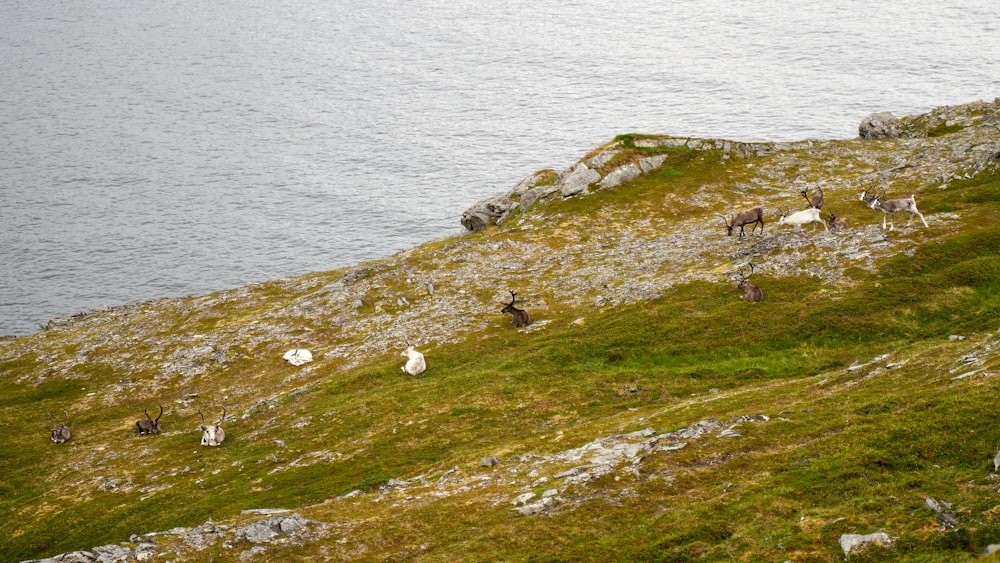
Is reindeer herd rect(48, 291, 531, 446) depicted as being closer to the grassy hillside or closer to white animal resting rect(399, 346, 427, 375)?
white animal resting rect(399, 346, 427, 375)

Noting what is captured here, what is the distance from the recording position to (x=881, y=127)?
273 ft

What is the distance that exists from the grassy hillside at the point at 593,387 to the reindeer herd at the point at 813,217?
2.75 ft

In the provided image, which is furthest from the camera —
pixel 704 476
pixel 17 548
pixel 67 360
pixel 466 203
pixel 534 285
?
pixel 466 203

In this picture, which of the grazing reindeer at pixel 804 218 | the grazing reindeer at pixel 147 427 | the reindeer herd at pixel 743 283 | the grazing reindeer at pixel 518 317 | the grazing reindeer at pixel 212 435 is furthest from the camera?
the grazing reindeer at pixel 804 218

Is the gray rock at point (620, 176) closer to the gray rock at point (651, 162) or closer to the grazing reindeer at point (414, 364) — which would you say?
the gray rock at point (651, 162)

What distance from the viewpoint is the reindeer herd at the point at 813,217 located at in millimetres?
49375

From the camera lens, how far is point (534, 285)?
60.4m

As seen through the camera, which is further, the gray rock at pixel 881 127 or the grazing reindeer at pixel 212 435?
the gray rock at pixel 881 127

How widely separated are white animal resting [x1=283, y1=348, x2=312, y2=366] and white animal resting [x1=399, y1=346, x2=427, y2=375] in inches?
400

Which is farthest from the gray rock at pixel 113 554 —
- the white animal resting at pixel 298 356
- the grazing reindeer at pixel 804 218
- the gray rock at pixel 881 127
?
the gray rock at pixel 881 127

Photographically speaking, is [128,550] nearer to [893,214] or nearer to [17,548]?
[17,548]

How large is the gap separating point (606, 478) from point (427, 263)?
1656 inches

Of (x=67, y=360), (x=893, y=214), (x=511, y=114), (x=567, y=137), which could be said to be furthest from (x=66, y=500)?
(x=511, y=114)

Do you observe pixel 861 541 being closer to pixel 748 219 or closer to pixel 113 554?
pixel 113 554
